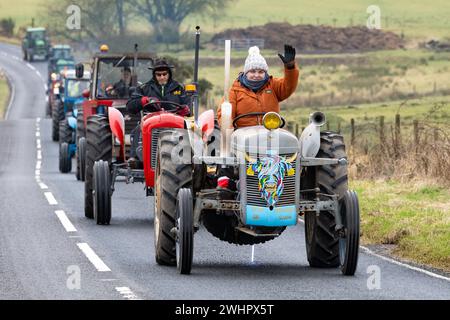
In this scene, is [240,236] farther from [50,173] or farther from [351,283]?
[50,173]

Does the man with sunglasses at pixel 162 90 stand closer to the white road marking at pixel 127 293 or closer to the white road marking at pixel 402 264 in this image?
the white road marking at pixel 402 264

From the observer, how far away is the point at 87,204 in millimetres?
20781

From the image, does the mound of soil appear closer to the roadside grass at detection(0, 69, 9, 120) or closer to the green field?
the green field

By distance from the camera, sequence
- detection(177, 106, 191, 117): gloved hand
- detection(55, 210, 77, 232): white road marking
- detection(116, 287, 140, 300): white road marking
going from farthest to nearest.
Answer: detection(177, 106, 191, 117): gloved hand → detection(55, 210, 77, 232): white road marking → detection(116, 287, 140, 300): white road marking

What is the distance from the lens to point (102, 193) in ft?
65.7

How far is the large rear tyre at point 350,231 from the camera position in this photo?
45.8 feet

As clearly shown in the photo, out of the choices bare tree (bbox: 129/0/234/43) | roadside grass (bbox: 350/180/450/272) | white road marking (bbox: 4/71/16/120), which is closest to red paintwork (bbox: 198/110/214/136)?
roadside grass (bbox: 350/180/450/272)

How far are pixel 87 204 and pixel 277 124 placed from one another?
739cm

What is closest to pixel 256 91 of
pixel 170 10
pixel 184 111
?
pixel 184 111

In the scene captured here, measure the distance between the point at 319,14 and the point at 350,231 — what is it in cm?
11237

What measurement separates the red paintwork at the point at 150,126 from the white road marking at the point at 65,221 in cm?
127

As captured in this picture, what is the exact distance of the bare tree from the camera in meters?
112

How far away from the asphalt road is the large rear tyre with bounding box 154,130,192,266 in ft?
0.74


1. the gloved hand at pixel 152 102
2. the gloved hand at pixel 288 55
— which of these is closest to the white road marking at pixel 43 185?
the gloved hand at pixel 152 102
